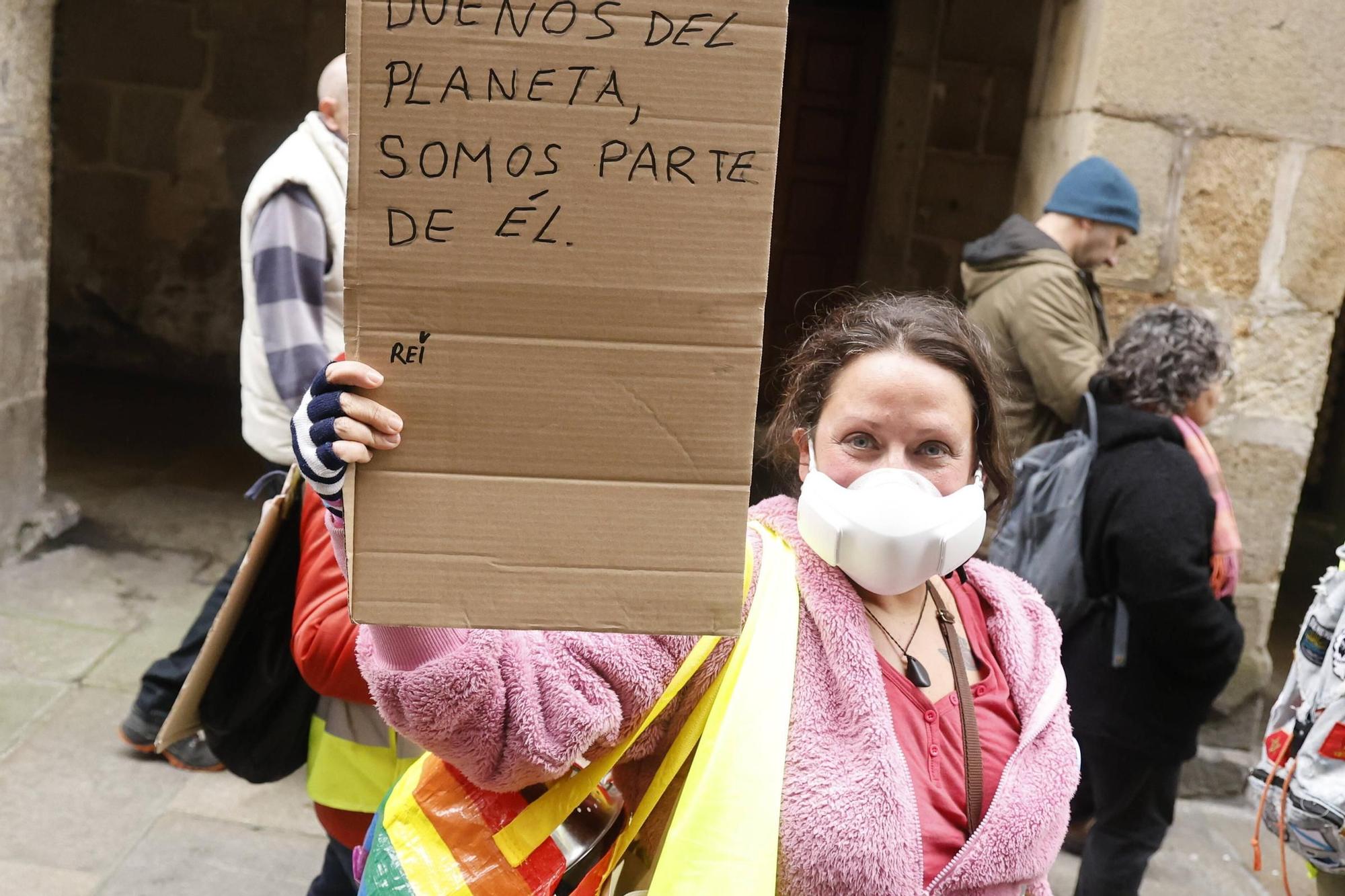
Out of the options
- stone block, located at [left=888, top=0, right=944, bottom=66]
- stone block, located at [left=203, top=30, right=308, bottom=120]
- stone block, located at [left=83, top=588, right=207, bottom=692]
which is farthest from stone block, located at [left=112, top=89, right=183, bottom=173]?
stone block, located at [left=888, top=0, right=944, bottom=66]

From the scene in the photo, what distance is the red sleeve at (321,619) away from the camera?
2.03 meters

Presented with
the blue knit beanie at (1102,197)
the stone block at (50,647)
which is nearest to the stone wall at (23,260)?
the stone block at (50,647)

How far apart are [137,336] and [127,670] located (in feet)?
13.4

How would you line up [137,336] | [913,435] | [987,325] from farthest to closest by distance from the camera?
[137,336]
[987,325]
[913,435]

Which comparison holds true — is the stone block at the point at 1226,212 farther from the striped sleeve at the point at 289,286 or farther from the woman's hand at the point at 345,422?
the woman's hand at the point at 345,422

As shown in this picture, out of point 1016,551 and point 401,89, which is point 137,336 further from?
point 401,89

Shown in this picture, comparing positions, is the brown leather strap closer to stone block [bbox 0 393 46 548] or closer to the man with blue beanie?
the man with blue beanie

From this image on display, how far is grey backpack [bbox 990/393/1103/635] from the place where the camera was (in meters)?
3.10

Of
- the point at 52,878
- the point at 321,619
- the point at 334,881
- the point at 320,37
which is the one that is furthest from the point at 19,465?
the point at 320,37

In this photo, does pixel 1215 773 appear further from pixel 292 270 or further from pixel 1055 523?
pixel 292 270

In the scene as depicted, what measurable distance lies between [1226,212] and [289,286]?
2635mm

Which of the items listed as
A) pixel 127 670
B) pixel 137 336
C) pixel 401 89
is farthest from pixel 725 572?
pixel 137 336

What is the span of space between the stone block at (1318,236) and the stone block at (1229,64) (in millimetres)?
91

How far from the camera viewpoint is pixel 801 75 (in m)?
6.81
